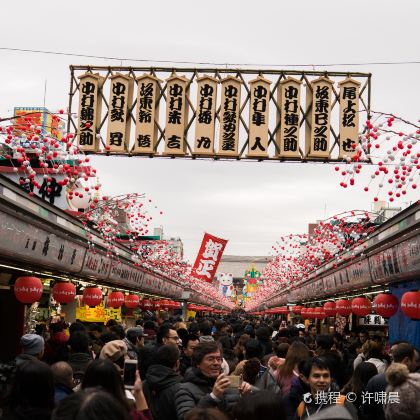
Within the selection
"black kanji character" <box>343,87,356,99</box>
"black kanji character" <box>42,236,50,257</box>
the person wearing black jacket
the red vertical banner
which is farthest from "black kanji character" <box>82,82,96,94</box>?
the red vertical banner

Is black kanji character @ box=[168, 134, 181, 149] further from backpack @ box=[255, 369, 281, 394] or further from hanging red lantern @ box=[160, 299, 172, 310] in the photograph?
hanging red lantern @ box=[160, 299, 172, 310]

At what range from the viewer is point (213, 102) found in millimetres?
17656

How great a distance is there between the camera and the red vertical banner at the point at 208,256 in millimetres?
50750

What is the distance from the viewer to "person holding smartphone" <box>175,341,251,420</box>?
221 inches

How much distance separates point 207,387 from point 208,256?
45.1 metres

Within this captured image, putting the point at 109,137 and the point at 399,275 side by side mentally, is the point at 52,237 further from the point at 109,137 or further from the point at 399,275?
the point at 399,275

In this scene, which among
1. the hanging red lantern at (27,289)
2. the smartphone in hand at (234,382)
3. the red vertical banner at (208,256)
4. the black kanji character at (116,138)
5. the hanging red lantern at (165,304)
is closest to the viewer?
the smartphone in hand at (234,382)

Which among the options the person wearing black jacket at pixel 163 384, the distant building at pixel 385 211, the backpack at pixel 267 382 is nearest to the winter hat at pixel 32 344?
the person wearing black jacket at pixel 163 384

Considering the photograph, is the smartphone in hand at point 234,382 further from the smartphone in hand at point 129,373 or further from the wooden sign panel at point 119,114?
the wooden sign panel at point 119,114

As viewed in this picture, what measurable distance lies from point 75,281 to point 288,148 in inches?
324

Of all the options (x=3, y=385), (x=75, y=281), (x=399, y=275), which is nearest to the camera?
(x=3, y=385)

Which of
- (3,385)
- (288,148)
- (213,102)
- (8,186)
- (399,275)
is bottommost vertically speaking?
(3,385)

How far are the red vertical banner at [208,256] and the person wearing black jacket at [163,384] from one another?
43.5 meters

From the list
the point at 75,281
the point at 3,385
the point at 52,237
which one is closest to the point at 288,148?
the point at 52,237
